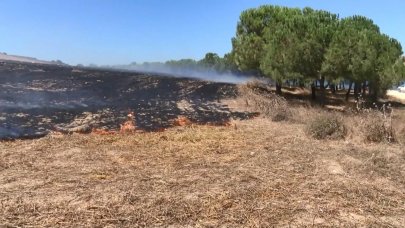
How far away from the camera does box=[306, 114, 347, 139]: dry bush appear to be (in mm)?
11906

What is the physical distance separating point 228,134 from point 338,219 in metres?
6.38

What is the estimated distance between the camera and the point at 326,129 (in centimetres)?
1194

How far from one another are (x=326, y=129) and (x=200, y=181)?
556cm

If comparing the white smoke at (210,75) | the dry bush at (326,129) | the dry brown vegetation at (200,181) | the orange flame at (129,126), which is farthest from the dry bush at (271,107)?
the white smoke at (210,75)

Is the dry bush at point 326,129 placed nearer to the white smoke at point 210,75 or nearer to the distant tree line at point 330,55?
the distant tree line at point 330,55

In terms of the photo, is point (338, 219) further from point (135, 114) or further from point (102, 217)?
point (135, 114)

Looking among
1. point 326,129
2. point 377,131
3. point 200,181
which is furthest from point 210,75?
point 200,181

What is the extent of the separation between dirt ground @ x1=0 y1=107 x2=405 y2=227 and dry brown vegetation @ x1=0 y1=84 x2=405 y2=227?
2 centimetres

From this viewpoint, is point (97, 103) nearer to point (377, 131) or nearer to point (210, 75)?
point (377, 131)

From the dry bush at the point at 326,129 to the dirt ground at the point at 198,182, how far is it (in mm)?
363

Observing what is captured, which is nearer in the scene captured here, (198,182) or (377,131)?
(198,182)

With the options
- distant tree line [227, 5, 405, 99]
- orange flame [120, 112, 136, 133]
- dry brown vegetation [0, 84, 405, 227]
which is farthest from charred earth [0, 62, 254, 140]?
distant tree line [227, 5, 405, 99]

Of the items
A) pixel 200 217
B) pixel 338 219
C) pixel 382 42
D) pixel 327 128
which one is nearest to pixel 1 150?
pixel 200 217

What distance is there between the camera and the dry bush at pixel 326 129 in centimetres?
1191
